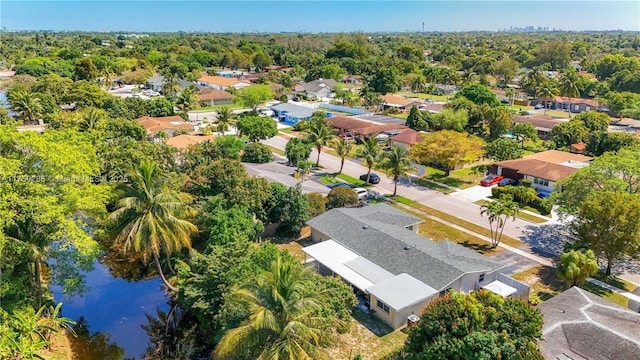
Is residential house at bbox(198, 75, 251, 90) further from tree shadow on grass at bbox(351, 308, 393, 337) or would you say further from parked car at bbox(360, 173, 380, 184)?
tree shadow on grass at bbox(351, 308, 393, 337)

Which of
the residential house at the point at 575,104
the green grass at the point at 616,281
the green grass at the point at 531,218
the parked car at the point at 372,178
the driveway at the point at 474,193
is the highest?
the residential house at the point at 575,104

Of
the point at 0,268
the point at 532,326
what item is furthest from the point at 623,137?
the point at 0,268

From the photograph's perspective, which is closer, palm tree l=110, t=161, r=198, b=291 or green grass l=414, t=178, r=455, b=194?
palm tree l=110, t=161, r=198, b=291

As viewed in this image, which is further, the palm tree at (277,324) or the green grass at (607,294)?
the green grass at (607,294)

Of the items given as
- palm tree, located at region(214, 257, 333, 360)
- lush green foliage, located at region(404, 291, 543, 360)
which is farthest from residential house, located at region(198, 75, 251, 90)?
lush green foliage, located at region(404, 291, 543, 360)

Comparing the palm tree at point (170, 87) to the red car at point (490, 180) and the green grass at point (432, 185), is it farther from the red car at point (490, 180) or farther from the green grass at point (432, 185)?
the red car at point (490, 180)

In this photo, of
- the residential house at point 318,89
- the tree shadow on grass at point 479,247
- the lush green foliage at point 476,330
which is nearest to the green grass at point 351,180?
the tree shadow on grass at point 479,247

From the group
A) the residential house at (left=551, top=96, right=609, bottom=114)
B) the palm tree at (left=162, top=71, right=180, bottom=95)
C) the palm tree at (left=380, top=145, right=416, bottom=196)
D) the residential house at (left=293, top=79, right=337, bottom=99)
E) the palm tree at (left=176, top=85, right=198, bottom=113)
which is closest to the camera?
the palm tree at (left=380, top=145, right=416, bottom=196)
